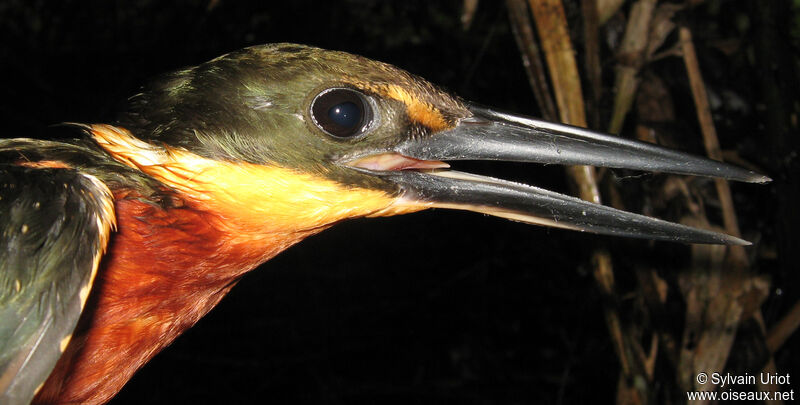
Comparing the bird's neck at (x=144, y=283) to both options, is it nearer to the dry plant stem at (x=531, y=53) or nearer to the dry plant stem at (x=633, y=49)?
the dry plant stem at (x=531, y=53)

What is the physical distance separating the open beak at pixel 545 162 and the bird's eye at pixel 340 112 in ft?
0.30

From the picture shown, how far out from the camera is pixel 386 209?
160cm

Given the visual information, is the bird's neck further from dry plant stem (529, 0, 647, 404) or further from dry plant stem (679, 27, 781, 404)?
dry plant stem (679, 27, 781, 404)

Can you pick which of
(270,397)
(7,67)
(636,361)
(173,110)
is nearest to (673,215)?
(636,361)

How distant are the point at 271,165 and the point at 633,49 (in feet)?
5.77

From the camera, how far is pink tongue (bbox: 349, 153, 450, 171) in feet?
5.14

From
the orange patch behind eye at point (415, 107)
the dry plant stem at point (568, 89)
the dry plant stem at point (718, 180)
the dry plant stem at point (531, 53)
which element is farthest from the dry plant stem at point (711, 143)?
the orange patch behind eye at point (415, 107)

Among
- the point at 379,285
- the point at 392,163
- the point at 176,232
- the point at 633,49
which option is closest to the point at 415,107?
the point at 392,163

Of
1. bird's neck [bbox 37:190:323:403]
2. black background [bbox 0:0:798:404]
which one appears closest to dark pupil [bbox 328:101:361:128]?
bird's neck [bbox 37:190:323:403]

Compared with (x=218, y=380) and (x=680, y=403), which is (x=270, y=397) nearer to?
(x=218, y=380)

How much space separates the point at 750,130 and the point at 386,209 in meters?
2.17

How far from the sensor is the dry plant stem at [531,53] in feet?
7.33

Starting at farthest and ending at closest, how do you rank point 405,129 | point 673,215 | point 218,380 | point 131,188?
1. point 218,380
2. point 673,215
3. point 405,129
4. point 131,188

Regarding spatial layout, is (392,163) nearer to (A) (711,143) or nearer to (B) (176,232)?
(B) (176,232)
